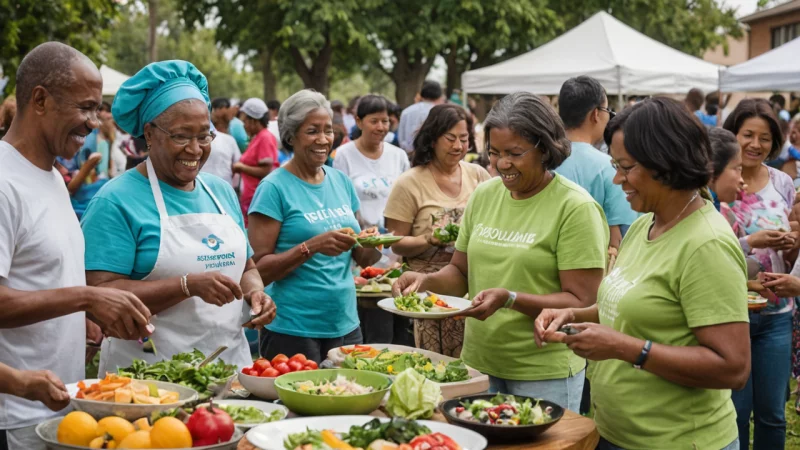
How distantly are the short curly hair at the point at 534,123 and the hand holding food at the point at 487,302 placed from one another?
586 millimetres

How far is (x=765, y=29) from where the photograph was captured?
138 feet

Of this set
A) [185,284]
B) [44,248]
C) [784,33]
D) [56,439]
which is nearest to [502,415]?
[185,284]

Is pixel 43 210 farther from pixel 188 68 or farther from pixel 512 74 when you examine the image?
pixel 512 74

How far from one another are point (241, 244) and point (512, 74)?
1054 centimetres

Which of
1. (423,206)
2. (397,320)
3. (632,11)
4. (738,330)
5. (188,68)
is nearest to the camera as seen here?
(738,330)

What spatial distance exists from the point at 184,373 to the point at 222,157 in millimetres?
7854

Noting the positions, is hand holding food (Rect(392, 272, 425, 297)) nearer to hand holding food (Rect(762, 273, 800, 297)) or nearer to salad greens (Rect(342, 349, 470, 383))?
salad greens (Rect(342, 349, 470, 383))

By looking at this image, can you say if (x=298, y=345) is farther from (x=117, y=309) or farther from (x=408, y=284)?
(x=117, y=309)

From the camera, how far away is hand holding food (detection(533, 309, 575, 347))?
2.86 metres

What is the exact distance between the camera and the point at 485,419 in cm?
288

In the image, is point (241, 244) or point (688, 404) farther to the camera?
point (241, 244)

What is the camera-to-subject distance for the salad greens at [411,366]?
3.34 m

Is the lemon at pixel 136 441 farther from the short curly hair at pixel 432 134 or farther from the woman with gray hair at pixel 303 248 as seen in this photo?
the short curly hair at pixel 432 134

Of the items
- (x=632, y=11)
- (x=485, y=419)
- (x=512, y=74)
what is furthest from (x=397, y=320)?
(x=632, y=11)
